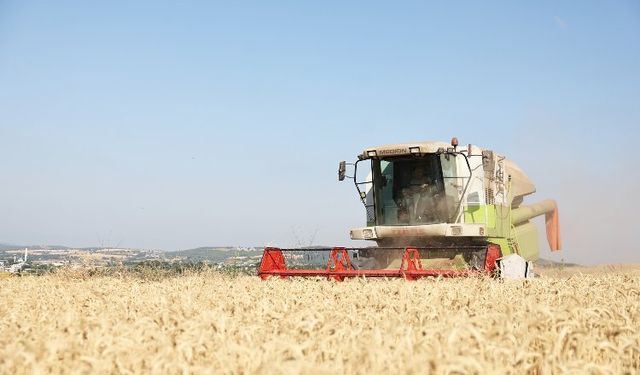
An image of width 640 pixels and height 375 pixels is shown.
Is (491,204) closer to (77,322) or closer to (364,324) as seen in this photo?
(364,324)

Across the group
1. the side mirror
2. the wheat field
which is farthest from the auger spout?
the wheat field

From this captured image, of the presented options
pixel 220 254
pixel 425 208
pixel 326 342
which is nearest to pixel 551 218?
pixel 425 208

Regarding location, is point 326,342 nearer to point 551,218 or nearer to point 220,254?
point 551,218

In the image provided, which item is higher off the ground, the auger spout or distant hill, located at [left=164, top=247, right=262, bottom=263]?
the auger spout

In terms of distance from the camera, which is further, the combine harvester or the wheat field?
the combine harvester

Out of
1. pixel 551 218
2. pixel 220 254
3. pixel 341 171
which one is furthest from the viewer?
pixel 220 254

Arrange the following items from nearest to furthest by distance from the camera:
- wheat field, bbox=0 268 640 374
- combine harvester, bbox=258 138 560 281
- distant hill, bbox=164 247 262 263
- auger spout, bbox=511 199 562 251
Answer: wheat field, bbox=0 268 640 374 < combine harvester, bbox=258 138 560 281 < distant hill, bbox=164 247 262 263 < auger spout, bbox=511 199 562 251

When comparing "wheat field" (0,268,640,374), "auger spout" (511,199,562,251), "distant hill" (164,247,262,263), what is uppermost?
"auger spout" (511,199,562,251)

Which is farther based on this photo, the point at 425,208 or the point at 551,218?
the point at 551,218

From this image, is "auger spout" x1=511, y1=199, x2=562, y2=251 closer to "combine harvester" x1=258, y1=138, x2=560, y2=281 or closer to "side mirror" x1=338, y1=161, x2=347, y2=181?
"combine harvester" x1=258, y1=138, x2=560, y2=281

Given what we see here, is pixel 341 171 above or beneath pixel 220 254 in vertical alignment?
above

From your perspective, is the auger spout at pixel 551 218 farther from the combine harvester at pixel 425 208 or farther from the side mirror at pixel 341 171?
the side mirror at pixel 341 171

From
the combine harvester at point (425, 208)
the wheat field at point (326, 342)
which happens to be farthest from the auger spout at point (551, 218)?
the wheat field at point (326, 342)

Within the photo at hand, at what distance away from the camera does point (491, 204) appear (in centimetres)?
1350
